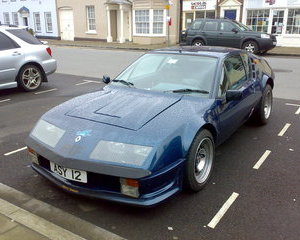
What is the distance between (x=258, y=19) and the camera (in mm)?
20891

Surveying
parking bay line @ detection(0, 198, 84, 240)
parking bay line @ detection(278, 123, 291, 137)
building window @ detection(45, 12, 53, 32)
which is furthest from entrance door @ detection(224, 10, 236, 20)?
parking bay line @ detection(0, 198, 84, 240)

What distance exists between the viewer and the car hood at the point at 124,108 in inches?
129

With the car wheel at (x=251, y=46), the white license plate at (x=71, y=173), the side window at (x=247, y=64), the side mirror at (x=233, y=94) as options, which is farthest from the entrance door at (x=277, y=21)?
the white license plate at (x=71, y=173)

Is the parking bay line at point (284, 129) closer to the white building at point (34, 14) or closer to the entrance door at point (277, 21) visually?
the entrance door at point (277, 21)

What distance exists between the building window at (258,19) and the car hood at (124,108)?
1920 cm

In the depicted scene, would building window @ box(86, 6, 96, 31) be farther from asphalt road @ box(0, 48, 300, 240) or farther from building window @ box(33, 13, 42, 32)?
asphalt road @ box(0, 48, 300, 240)

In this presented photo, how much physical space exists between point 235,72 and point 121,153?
244cm

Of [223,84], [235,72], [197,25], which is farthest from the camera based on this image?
[197,25]

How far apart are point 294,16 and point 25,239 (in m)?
21.0

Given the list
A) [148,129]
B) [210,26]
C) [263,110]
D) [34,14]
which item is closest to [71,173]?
A: [148,129]

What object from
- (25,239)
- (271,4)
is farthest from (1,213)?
(271,4)

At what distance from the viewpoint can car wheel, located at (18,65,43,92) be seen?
8.14 meters

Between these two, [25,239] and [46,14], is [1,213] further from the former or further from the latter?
[46,14]

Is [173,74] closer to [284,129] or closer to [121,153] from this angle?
[121,153]
